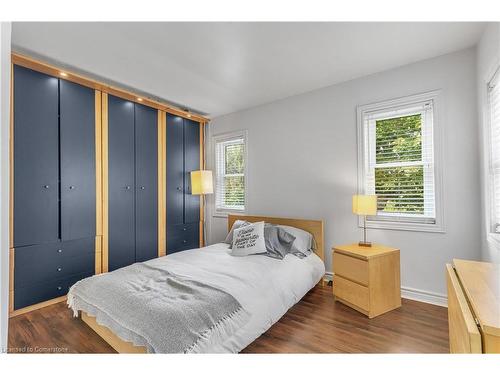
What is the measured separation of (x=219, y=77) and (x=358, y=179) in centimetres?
209

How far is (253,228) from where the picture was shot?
124 inches

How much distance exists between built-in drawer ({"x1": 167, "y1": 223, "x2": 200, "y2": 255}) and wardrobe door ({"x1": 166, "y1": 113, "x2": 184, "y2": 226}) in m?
0.11

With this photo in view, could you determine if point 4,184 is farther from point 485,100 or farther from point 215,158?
point 215,158

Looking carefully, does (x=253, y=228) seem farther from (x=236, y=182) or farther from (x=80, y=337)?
(x=80, y=337)


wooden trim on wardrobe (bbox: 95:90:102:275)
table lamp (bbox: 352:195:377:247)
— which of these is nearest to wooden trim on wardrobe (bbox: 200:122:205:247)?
wooden trim on wardrobe (bbox: 95:90:102:275)

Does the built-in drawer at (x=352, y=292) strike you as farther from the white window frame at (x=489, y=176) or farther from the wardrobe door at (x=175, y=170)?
the wardrobe door at (x=175, y=170)

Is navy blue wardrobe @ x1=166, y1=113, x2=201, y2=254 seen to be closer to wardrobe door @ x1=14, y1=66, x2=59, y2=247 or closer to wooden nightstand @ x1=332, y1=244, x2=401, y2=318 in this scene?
wardrobe door @ x1=14, y1=66, x2=59, y2=247

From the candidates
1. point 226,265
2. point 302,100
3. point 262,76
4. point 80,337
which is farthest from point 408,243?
point 80,337

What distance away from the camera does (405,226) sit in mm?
2799

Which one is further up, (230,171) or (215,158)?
(215,158)

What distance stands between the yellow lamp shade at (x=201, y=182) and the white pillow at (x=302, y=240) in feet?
5.31

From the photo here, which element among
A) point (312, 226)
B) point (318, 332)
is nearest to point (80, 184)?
point (312, 226)

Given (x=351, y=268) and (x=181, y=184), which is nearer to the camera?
(x=351, y=268)

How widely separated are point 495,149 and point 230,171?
3444 mm
